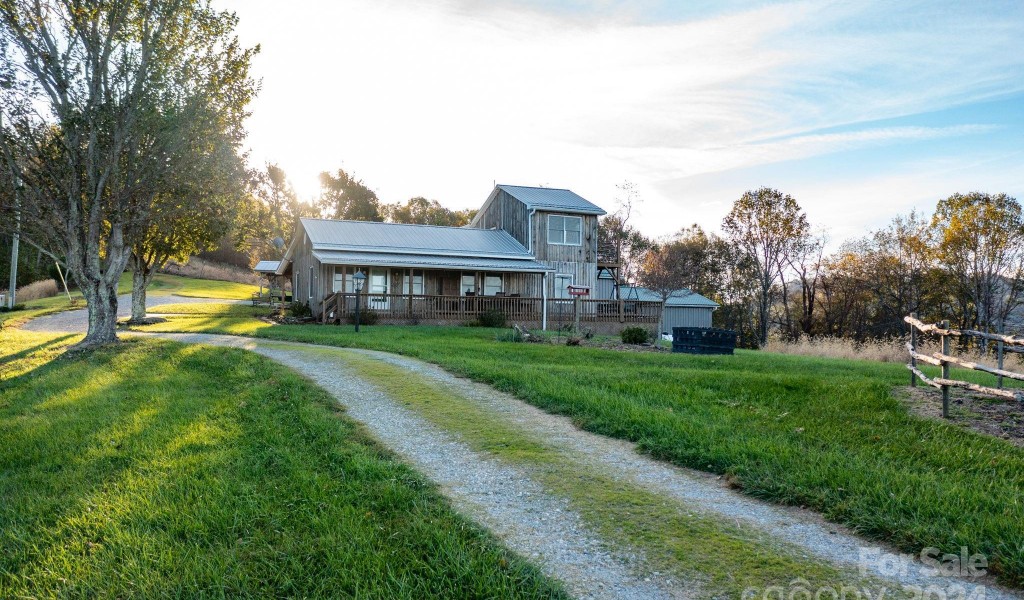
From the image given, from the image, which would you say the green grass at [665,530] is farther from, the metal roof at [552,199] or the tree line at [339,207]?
the tree line at [339,207]

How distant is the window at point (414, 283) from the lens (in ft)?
87.9

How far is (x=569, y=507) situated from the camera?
4398 mm

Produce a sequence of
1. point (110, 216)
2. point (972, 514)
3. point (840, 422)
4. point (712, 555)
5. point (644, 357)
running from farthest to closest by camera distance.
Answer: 1. point (110, 216)
2. point (644, 357)
3. point (840, 422)
4. point (972, 514)
5. point (712, 555)

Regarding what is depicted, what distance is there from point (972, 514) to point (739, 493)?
1490mm

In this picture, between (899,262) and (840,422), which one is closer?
(840,422)

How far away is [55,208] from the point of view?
1425cm

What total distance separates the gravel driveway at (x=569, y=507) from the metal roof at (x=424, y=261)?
53.8 ft

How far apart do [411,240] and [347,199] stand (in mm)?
34232

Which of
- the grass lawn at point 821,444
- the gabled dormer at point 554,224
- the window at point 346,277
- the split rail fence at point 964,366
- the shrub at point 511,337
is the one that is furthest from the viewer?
the gabled dormer at point 554,224

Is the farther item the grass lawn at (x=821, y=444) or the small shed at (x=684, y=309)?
the small shed at (x=684, y=309)

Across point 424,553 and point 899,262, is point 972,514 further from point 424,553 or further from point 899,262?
point 899,262

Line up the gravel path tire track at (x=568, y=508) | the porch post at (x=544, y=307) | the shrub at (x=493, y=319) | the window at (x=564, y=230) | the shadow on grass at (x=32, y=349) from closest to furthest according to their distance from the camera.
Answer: the gravel path tire track at (x=568, y=508)
the shadow on grass at (x=32, y=349)
the shrub at (x=493, y=319)
the porch post at (x=544, y=307)
the window at (x=564, y=230)

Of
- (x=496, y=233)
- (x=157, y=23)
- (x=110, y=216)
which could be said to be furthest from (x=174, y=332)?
(x=496, y=233)

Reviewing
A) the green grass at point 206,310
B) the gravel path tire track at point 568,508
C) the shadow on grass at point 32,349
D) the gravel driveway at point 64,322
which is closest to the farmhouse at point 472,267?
the green grass at point 206,310
